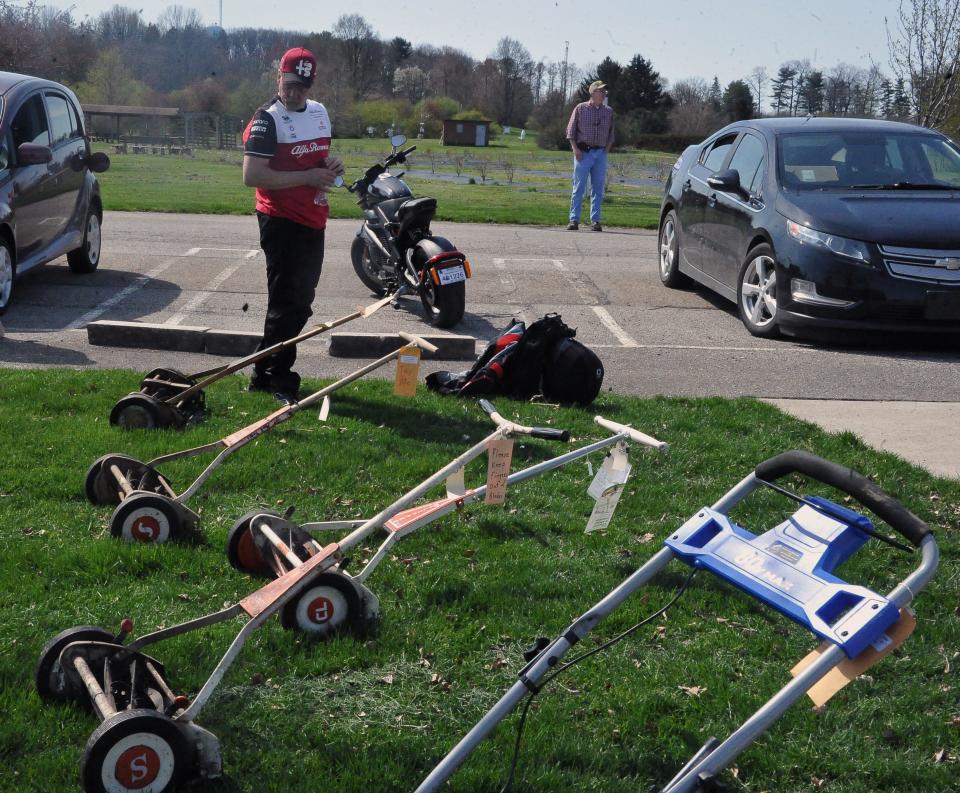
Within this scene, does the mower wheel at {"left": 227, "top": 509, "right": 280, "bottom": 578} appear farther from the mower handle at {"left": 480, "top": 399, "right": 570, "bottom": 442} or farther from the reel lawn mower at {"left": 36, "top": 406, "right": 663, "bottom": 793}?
the mower handle at {"left": 480, "top": 399, "right": 570, "bottom": 442}

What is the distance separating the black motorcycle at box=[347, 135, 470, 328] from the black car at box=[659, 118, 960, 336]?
258cm

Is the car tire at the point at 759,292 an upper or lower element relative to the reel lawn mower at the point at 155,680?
upper

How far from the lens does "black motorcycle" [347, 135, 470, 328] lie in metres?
9.59

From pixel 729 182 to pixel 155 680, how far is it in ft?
26.3

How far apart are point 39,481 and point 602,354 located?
16.0 ft

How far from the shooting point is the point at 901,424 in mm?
7277

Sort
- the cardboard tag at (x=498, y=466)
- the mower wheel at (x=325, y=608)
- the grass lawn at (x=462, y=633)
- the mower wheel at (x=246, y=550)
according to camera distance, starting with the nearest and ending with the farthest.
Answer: the grass lawn at (x=462, y=633), the mower wheel at (x=325, y=608), the cardboard tag at (x=498, y=466), the mower wheel at (x=246, y=550)

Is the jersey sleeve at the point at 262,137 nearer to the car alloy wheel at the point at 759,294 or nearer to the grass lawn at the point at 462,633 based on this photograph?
the grass lawn at the point at 462,633

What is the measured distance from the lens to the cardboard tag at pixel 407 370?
19.3 ft

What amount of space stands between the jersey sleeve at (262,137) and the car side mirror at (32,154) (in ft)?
12.8

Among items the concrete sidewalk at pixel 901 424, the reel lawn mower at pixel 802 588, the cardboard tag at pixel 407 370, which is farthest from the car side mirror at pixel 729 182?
the reel lawn mower at pixel 802 588

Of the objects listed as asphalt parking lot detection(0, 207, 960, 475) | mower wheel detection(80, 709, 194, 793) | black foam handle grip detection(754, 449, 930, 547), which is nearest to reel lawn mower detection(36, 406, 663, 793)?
mower wheel detection(80, 709, 194, 793)

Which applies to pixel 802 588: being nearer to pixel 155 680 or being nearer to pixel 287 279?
pixel 155 680

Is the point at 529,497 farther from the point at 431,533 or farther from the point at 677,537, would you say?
the point at 677,537
